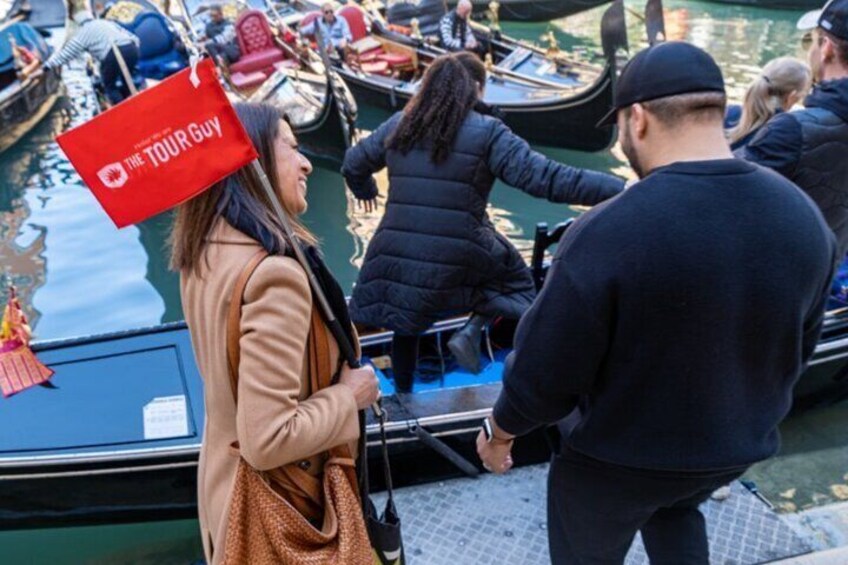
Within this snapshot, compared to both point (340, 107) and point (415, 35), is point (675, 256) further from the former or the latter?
point (415, 35)

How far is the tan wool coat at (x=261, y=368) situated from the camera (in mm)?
871

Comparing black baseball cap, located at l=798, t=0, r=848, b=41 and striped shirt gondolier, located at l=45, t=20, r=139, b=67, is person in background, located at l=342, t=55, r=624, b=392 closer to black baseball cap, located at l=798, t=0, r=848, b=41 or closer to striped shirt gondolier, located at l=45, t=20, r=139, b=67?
black baseball cap, located at l=798, t=0, r=848, b=41

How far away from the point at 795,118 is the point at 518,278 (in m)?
0.72

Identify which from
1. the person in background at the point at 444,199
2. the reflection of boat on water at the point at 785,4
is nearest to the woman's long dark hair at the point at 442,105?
the person in background at the point at 444,199

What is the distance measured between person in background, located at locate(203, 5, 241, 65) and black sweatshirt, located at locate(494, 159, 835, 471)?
5.56 metres

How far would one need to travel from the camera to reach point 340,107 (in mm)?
4727

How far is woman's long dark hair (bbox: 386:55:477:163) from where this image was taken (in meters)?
1.62

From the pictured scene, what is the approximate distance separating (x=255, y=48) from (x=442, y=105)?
5233 millimetres

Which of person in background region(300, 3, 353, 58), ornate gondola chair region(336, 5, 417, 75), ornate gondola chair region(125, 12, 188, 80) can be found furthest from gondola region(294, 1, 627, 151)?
ornate gondola chair region(125, 12, 188, 80)

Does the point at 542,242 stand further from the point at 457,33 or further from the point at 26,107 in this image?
the point at 26,107

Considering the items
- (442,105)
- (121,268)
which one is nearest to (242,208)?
(442,105)

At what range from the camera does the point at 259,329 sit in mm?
860

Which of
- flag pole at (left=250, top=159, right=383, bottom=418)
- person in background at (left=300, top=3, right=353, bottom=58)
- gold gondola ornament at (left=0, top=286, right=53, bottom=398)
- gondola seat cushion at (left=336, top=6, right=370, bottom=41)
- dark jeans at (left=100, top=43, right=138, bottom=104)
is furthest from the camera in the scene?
gondola seat cushion at (left=336, top=6, right=370, bottom=41)

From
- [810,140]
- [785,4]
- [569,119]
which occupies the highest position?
[810,140]
